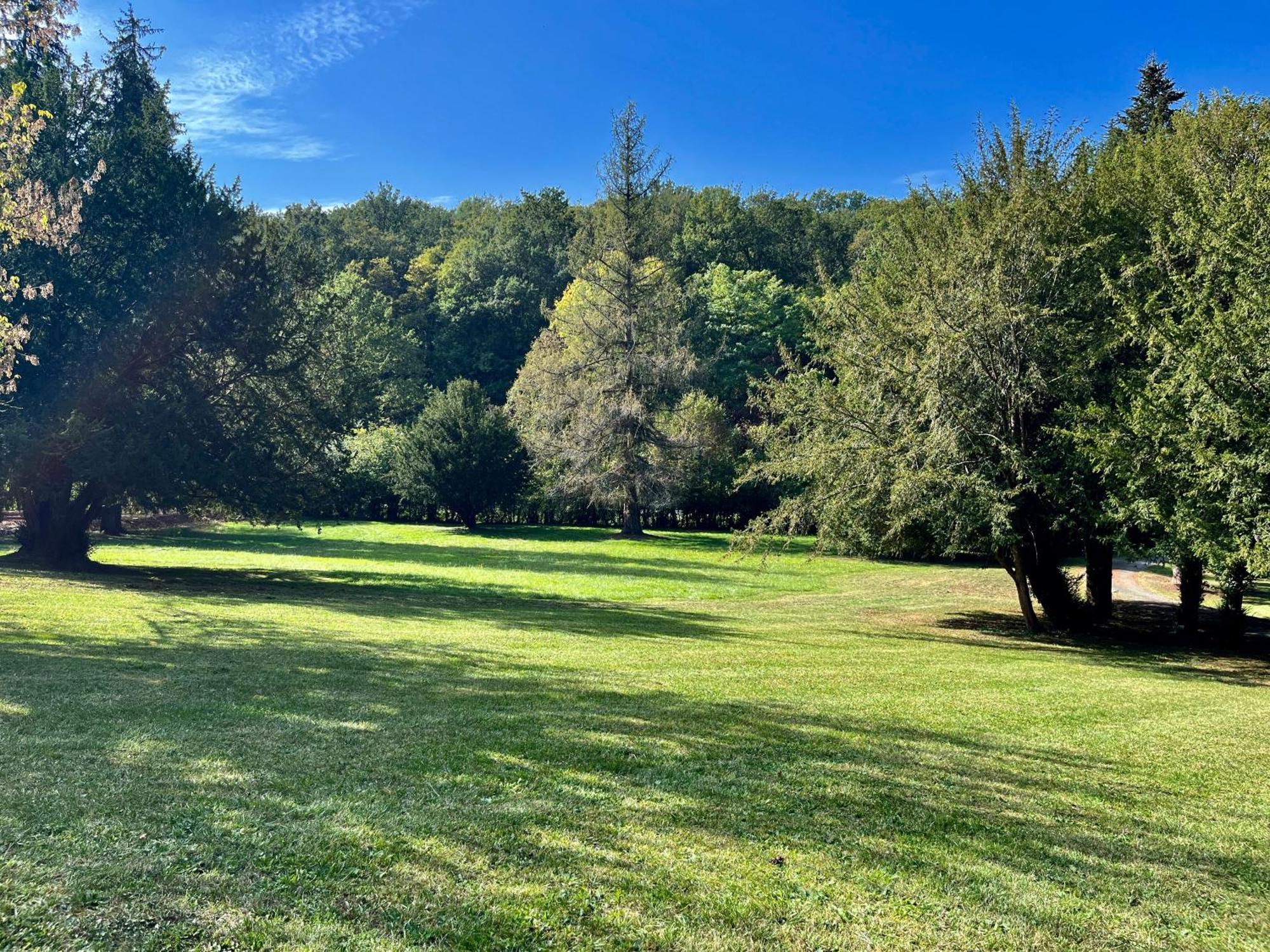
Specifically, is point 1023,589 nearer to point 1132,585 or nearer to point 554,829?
point 1132,585

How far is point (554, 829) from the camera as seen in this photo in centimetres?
481

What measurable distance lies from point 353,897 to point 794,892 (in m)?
2.17

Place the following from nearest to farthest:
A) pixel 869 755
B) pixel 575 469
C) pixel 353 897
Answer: pixel 353 897, pixel 869 755, pixel 575 469

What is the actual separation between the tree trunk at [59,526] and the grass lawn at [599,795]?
9.86 m

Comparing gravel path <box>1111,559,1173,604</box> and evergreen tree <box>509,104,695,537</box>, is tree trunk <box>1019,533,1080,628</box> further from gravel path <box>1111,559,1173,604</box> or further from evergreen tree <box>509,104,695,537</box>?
evergreen tree <box>509,104,695,537</box>

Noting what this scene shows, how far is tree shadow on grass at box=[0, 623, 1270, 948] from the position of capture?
3811mm

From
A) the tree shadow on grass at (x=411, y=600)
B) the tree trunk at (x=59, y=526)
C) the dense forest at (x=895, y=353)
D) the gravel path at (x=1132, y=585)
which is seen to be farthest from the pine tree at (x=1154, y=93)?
the tree trunk at (x=59, y=526)

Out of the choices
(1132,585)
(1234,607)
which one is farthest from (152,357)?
(1132,585)

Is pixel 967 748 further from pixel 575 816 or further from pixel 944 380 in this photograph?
pixel 944 380

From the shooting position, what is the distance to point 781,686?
10.3m

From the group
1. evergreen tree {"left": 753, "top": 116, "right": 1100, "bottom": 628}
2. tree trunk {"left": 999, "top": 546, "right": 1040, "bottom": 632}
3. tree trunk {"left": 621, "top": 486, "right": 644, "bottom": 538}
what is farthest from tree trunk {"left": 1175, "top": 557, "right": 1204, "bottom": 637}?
tree trunk {"left": 621, "top": 486, "right": 644, "bottom": 538}

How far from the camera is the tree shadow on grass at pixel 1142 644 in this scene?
14.5m

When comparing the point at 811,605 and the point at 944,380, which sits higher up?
the point at 944,380

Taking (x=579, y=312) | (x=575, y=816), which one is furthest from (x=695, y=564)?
(x=575, y=816)
